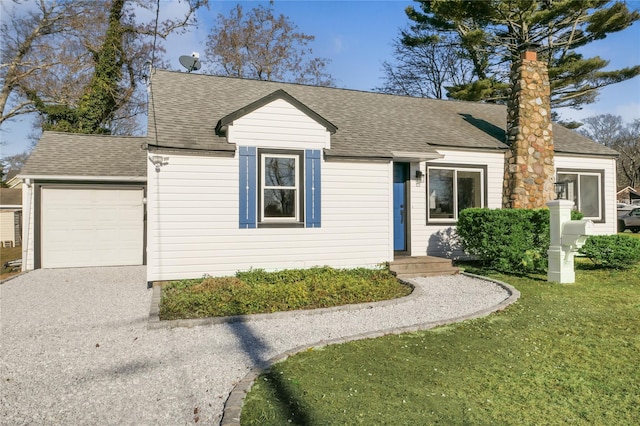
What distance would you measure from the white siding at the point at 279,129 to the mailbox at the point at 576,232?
5123mm

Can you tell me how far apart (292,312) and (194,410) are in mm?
2844

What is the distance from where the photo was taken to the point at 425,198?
1063cm

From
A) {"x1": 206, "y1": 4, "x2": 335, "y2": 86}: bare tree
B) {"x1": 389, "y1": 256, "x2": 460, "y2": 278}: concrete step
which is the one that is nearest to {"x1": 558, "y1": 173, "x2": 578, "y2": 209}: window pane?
{"x1": 389, "y1": 256, "x2": 460, "y2": 278}: concrete step

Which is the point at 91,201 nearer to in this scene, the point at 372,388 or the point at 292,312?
the point at 292,312

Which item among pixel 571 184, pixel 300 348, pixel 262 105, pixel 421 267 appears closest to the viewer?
pixel 300 348

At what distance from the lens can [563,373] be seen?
3580mm

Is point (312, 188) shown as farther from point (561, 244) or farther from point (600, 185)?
point (600, 185)

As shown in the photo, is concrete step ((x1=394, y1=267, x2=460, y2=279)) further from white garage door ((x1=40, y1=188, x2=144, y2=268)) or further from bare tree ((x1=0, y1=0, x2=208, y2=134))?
bare tree ((x1=0, y1=0, x2=208, y2=134))

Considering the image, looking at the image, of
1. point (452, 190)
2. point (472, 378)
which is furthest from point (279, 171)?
point (472, 378)

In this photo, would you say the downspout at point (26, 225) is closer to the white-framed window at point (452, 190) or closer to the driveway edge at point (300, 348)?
the driveway edge at point (300, 348)

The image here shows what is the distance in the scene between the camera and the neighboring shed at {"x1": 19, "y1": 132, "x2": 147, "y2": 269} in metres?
11.2

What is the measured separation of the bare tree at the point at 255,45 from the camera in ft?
82.4

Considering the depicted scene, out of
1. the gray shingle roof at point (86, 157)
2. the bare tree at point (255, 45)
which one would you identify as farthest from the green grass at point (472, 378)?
the bare tree at point (255, 45)

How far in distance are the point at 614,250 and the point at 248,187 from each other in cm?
830
